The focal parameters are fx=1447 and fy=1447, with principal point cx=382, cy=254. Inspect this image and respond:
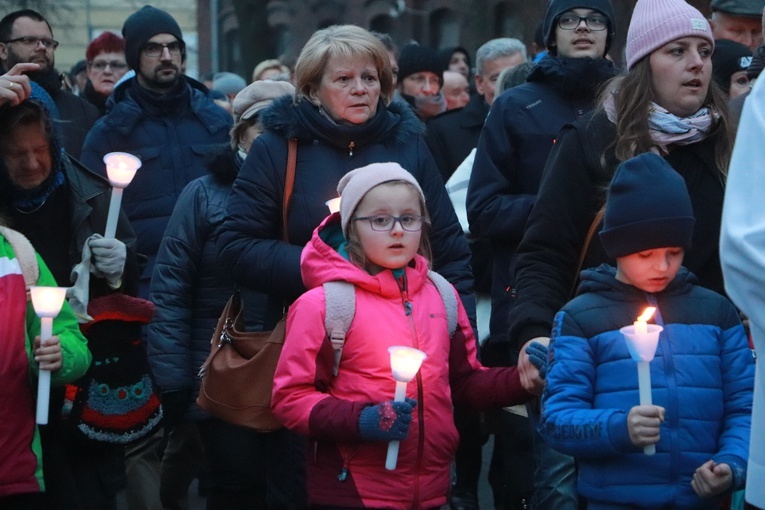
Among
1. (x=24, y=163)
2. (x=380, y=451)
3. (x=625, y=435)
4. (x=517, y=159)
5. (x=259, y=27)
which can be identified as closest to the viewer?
(x=625, y=435)

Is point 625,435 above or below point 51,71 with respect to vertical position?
below

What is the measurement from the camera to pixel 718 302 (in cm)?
413

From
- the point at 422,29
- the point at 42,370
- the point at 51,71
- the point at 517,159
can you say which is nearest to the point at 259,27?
the point at 422,29

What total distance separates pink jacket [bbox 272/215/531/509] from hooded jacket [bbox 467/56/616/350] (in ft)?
4.74

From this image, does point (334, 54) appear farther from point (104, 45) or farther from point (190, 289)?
point (104, 45)

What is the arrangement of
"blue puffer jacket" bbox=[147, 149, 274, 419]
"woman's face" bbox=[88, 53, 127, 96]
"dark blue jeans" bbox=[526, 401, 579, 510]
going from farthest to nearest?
"woman's face" bbox=[88, 53, 127, 96] < "blue puffer jacket" bbox=[147, 149, 274, 419] < "dark blue jeans" bbox=[526, 401, 579, 510]

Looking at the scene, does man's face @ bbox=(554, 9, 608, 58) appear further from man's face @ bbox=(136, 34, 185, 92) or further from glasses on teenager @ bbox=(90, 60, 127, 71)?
glasses on teenager @ bbox=(90, 60, 127, 71)

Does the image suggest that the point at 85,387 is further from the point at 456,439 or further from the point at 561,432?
the point at 561,432

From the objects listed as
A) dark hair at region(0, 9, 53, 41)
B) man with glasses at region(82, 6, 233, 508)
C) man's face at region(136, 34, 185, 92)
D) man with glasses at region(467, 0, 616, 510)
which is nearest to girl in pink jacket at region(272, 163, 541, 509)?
man with glasses at region(467, 0, 616, 510)

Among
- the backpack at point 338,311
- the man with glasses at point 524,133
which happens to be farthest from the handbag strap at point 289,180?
the man with glasses at point 524,133

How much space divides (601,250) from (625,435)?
0.94 m

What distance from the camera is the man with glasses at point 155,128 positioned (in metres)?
7.48

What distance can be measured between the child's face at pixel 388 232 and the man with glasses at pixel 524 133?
1314 millimetres

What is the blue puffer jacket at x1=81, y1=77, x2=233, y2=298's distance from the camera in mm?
7480
